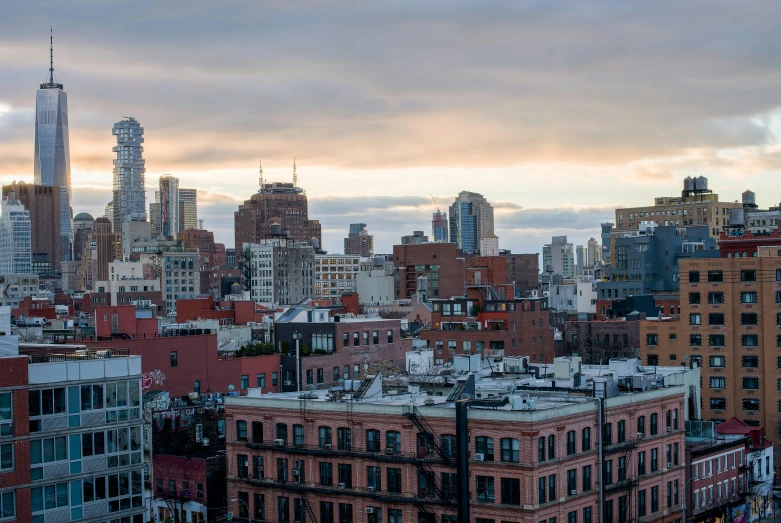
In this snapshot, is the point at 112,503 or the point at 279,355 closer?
the point at 112,503

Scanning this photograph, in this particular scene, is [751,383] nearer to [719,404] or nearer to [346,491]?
[719,404]

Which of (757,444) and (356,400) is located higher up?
(356,400)

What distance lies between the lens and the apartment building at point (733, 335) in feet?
397

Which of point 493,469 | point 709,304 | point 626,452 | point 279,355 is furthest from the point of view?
point 709,304

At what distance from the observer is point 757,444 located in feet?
330

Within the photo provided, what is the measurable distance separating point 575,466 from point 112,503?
1089 inches

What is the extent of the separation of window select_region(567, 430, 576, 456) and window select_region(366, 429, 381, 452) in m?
11.5

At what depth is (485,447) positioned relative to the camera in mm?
65562

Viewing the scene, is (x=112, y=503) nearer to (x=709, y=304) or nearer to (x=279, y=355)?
(x=279, y=355)

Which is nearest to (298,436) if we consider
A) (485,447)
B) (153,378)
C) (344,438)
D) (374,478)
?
(344,438)

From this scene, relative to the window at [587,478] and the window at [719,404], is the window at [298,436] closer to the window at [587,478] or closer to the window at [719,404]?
the window at [587,478]

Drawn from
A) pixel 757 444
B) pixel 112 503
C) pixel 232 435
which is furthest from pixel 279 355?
pixel 112 503

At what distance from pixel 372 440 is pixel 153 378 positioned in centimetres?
3555

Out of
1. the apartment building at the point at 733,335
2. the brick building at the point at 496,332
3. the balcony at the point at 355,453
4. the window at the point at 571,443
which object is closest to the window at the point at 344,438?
the balcony at the point at 355,453
